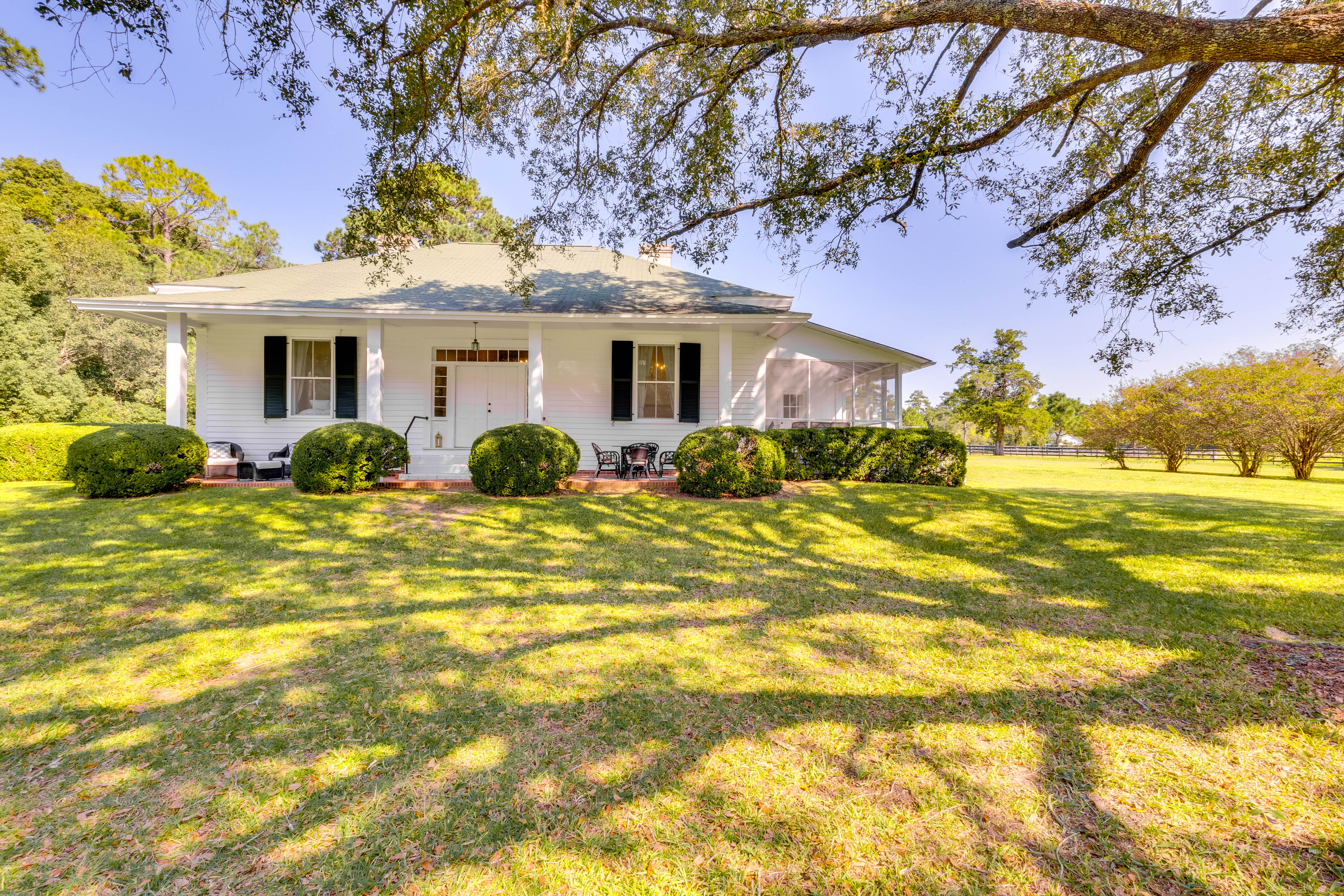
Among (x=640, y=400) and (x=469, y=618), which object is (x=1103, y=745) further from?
(x=640, y=400)

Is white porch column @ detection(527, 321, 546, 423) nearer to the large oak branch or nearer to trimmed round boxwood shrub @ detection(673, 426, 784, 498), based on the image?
trimmed round boxwood shrub @ detection(673, 426, 784, 498)

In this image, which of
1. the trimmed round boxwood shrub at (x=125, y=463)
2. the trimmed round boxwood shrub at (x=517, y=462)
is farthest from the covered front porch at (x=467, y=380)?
the trimmed round boxwood shrub at (x=125, y=463)

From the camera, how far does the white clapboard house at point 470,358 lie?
991cm

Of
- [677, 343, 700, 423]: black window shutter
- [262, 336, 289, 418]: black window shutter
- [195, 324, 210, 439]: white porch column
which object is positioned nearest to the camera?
[195, 324, 210, 439]: white porch column

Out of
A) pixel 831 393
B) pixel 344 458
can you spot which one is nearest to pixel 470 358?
pixel 344 458

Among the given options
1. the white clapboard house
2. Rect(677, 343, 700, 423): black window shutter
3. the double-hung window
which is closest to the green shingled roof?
the white clapboard house

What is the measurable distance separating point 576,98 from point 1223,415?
23630 mm

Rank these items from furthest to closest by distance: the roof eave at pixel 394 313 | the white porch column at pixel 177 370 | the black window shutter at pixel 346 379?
the black window shutter at pixel 346 379, the white porch column at pixel 177 370, the roof eave at pixel 394 313

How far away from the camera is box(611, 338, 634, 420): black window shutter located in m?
11.1

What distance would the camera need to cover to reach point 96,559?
18.0ft

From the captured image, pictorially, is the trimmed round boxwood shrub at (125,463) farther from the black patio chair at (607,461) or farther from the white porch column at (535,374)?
the black patio chair at (607,461)

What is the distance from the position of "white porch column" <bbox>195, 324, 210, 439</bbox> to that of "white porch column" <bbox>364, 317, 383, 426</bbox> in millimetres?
3891

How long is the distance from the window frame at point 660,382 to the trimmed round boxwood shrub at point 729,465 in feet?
9.55

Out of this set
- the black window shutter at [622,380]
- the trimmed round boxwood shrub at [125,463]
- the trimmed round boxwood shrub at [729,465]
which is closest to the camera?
the trimmed round boxwood shrub at [125,463]
